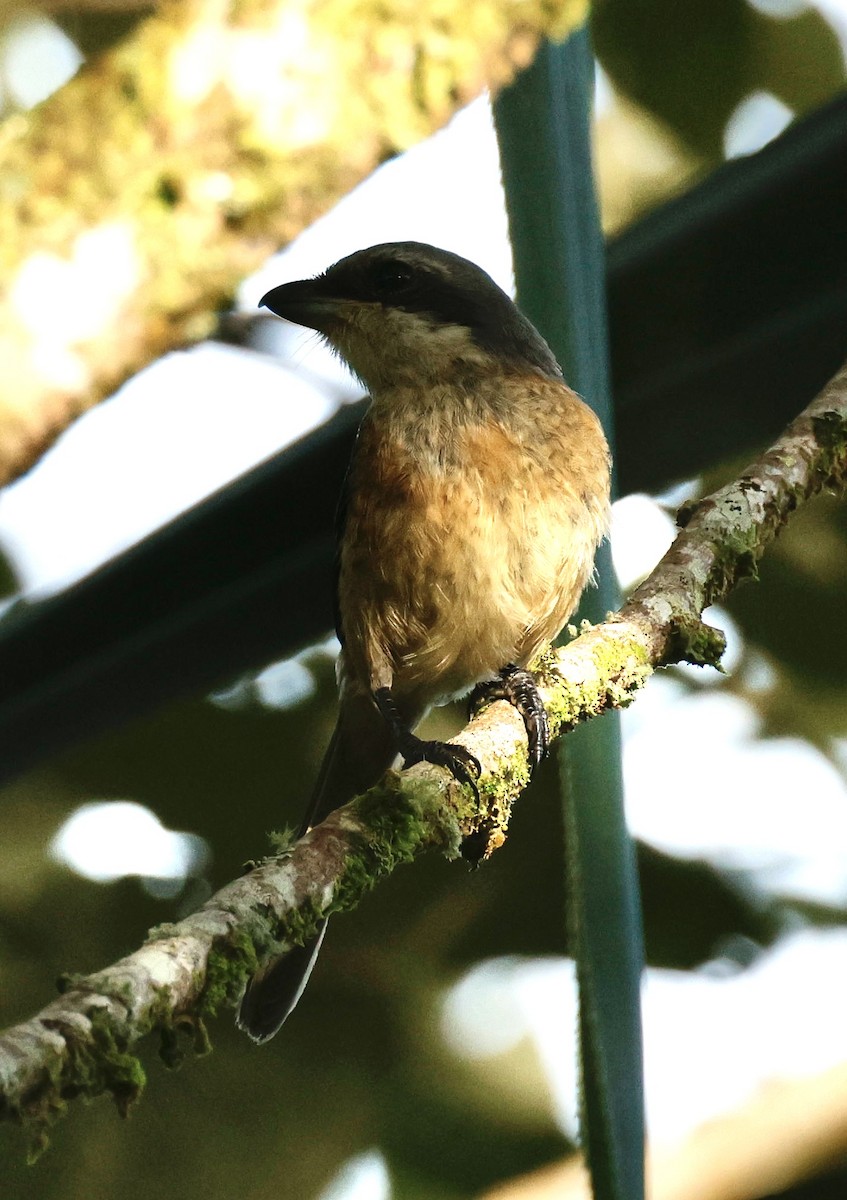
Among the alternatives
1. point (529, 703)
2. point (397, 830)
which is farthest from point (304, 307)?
point (397, 830)

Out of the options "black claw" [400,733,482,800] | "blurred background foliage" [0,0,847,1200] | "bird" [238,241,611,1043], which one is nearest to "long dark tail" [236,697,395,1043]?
"bird" [238,241,611,1043]

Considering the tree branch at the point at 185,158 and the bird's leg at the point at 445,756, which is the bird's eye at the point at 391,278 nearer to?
the bird's leg at the point at 445,756

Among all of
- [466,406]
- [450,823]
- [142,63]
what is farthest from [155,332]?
[466,406]

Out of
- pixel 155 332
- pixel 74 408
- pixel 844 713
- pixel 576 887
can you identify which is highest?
pixel 844 713

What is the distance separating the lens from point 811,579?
11.2 ft

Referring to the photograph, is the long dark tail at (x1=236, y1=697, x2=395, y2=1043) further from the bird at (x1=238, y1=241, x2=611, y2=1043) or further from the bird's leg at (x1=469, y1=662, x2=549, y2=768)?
the bird's leg at (x1=469, y1=662, x2=549, y2=768)

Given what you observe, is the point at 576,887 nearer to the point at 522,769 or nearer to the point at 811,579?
the point at 522,769

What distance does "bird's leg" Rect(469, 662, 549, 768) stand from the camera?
1.93 m

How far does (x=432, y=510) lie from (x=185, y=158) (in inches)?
43.3

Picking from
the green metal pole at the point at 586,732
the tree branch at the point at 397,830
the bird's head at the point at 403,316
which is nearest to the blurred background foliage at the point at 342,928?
the bird's head at the point at 403,316

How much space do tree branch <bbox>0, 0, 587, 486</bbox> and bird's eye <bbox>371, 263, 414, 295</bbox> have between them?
132cm

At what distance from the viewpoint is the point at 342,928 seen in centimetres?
347

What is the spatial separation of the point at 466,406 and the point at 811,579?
1358 millimetres

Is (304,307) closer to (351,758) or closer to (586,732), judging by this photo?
(351,758)
